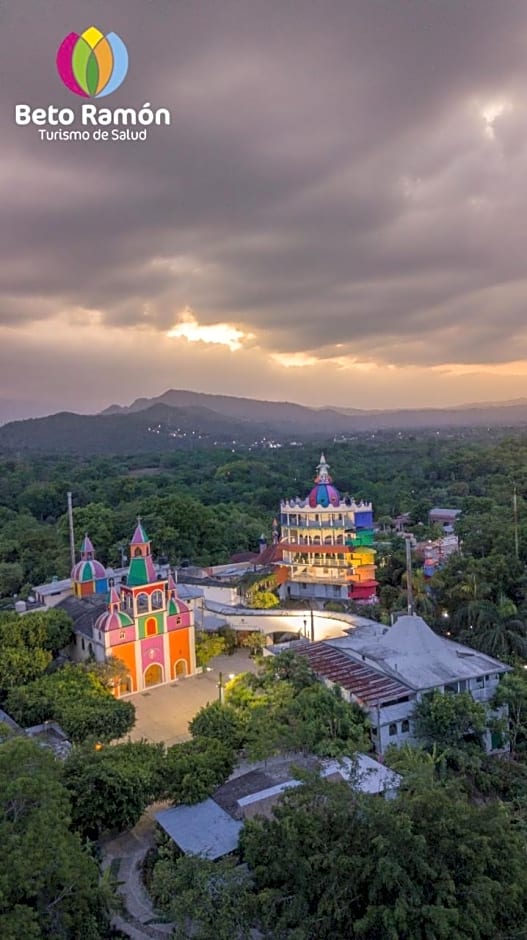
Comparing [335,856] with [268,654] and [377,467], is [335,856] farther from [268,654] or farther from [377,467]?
[377,467]

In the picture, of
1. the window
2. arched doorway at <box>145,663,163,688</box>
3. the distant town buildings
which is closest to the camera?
the window

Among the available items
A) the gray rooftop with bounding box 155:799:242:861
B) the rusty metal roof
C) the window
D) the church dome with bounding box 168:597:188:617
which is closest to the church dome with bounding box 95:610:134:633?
the window

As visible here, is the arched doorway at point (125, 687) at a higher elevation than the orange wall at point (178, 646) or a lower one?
lower

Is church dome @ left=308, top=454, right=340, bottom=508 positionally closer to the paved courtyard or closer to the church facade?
the paved courtyard

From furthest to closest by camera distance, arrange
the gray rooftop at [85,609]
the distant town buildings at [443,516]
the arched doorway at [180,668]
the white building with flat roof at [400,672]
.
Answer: the distant town buildings at [443,516] → the arched doorway at [180,668] → the gray rooftop at [85,609] → the white building with flat roof at [400,672]

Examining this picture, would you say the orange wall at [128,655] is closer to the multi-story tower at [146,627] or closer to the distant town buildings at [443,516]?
the multi-story tower at [146,627]

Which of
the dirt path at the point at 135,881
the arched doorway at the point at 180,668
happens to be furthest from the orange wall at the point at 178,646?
the dirt path at the point at 135,881
